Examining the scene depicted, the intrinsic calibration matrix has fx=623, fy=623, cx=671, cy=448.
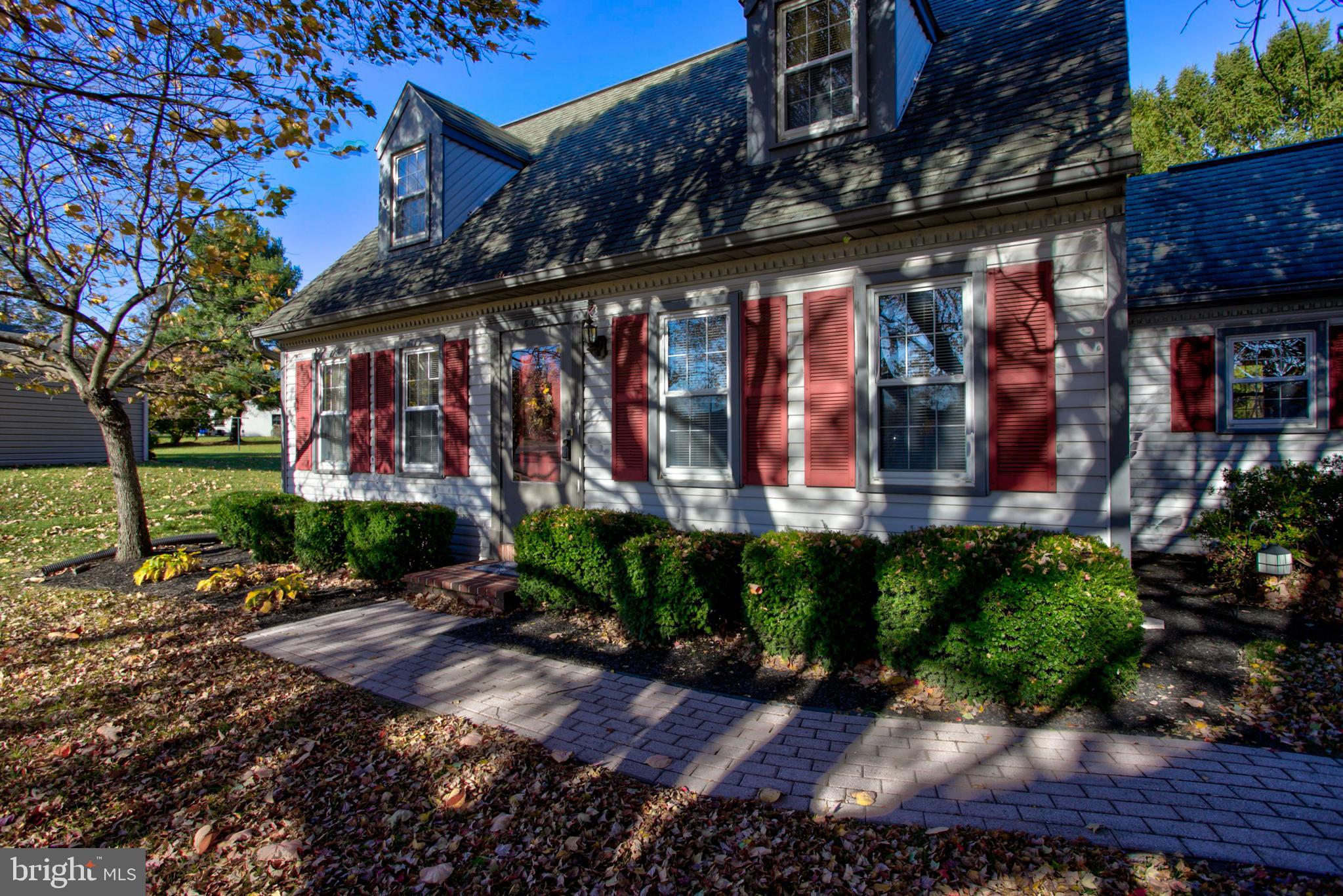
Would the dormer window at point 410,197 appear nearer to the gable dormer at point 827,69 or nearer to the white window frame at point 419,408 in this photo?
the white window frame at point 419,408

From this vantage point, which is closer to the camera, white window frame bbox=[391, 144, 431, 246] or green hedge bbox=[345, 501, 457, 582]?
green hedge bbox=[345, 501, 457, 582]

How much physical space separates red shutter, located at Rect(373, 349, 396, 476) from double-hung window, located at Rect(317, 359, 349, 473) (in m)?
0.86

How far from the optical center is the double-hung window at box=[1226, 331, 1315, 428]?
820 cm

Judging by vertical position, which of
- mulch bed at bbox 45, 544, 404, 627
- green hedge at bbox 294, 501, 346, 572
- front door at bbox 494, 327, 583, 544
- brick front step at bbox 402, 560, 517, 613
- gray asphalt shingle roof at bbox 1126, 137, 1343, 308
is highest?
gray asphalt shingle roof at bbox 1126, 137, 1343, 308

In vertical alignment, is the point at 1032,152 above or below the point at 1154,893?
above

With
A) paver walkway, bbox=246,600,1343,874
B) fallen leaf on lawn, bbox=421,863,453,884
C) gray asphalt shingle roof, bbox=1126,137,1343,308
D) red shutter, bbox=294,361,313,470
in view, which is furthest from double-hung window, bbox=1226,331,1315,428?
red shutter, bbox=294,361,313,470

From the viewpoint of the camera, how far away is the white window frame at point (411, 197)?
32.1 ft

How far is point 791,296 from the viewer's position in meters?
6.20

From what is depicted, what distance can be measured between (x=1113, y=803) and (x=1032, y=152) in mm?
4632

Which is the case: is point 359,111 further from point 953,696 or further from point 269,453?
point 269,453

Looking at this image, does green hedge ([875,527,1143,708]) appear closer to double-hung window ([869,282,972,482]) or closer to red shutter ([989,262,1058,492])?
red shutter ([989,262,1058,492])

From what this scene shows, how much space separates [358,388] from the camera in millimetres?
9930

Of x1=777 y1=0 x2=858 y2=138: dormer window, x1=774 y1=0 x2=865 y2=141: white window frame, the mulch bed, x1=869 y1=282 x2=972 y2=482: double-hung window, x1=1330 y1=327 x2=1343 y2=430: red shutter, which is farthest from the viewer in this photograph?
x1=1330 y1=327 x2=1343 y2=430: red shutter

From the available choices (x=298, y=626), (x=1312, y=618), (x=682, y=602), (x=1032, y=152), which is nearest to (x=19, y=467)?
(x=298, y=626)
